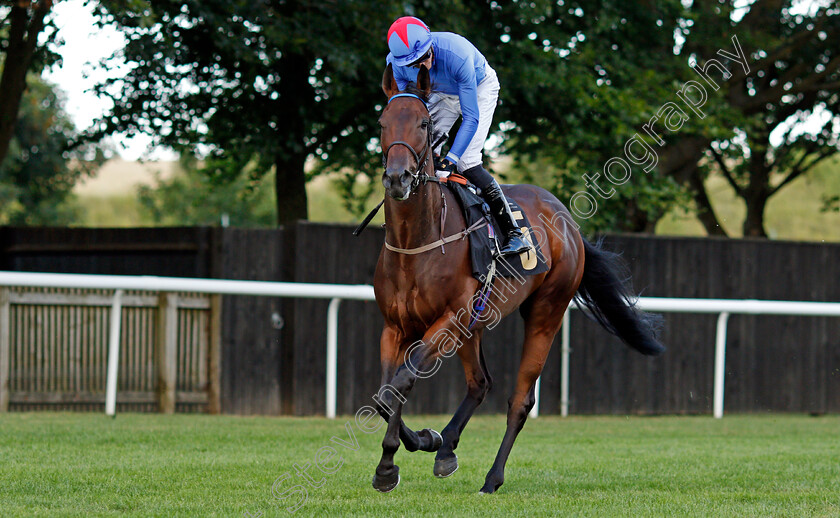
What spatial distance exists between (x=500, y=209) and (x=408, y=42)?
1.17 meters

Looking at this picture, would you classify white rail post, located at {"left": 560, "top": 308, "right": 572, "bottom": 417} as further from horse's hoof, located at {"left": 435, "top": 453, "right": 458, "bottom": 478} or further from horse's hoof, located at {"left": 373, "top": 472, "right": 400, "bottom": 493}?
horse's hoof, located at {"left": 373, "top": 472, "right": 400, "bottom": 493}

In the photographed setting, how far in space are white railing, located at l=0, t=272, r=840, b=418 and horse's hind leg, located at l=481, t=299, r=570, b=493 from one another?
8.98 feet

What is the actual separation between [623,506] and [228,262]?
5.75 m

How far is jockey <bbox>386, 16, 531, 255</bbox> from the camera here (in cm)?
491

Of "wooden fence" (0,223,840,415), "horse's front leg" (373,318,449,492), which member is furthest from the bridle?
"wooden fence" (0,223,840,415)

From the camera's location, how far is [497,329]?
1008cm

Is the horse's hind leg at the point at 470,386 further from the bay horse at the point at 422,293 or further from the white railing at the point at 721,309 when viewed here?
A: the white railing at the point at 721,309

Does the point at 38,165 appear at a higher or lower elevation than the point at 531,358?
higher

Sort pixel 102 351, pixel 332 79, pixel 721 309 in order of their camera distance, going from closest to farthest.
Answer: pixel 102 351 < pixel 721 309 < pixel 332 79

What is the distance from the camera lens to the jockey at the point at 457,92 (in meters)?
4.91

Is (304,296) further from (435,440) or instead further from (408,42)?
(408,42)

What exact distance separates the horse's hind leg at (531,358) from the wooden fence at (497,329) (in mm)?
3780

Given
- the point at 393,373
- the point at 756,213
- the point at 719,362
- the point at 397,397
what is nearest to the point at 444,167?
the point at 393,373

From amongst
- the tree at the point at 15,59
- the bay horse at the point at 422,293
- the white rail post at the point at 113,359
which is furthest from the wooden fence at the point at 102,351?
the bay horse at the point at 422,293
